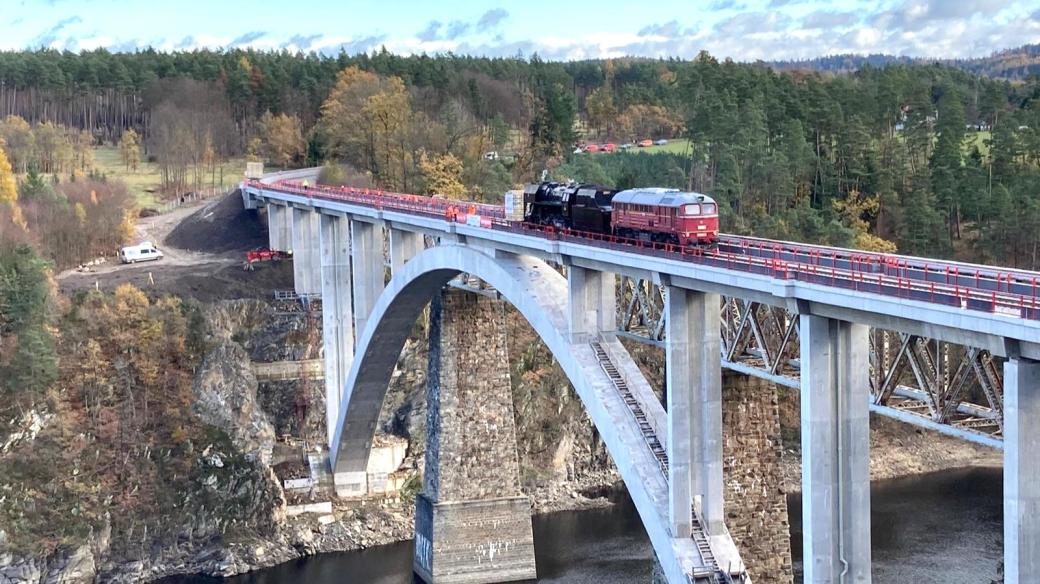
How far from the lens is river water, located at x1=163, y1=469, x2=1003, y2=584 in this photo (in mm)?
47375

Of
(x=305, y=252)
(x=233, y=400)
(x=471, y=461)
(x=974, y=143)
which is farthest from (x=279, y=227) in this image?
(x=974, y=143)

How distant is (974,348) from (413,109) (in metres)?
77.0

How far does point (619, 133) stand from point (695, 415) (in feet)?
306

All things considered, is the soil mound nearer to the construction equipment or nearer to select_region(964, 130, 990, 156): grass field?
the construction equipment

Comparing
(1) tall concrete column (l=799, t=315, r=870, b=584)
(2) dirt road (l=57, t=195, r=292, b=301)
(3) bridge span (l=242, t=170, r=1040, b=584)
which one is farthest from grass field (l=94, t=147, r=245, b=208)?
(1) tall concrete column (l=799, t=315, r=870, b=584)

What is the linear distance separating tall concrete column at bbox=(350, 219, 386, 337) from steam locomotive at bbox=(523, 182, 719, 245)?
12392mm

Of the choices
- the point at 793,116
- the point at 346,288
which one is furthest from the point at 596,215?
the point at 793,116

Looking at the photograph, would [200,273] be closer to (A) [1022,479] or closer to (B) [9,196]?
(B) [9,196]

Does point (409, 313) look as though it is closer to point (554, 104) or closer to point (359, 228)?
point (359, 228)

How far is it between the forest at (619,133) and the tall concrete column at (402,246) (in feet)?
78.6

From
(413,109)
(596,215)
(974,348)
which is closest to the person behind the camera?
(974,348)

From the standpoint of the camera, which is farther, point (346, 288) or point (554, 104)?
point (554, 104)

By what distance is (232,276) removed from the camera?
65438 millimetres

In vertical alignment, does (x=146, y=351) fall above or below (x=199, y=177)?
below
